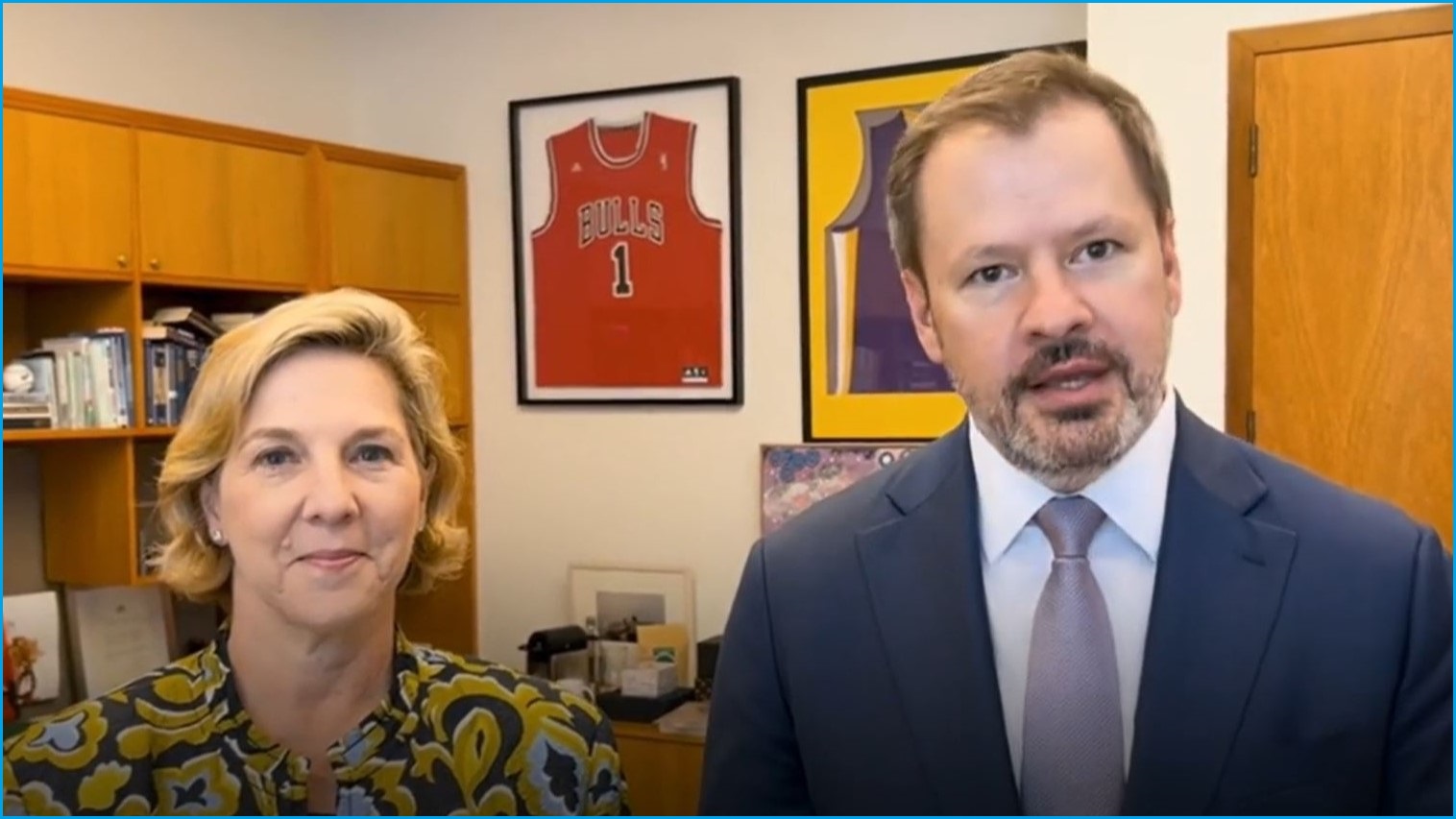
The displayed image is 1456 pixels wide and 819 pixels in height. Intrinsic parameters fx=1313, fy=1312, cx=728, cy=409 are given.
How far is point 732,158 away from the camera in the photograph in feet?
11.9

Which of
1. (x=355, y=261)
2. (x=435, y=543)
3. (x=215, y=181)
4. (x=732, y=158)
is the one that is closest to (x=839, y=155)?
(x=732, y=158)

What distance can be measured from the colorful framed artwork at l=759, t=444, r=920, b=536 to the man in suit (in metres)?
2.24

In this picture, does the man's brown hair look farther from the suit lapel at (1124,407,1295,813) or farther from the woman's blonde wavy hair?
the woman's blonde wavy hair

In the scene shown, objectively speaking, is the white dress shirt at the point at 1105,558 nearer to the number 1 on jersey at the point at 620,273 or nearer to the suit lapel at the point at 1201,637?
the suit lapel at the point at 1201,637

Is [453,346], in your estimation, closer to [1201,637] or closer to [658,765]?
[658,765]

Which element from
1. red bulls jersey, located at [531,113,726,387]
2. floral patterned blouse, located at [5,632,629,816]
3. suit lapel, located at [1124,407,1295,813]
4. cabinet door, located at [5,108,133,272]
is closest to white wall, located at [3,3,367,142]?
cabinet door, located at [5,108,133,272]

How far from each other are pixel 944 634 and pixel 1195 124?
1.75 m

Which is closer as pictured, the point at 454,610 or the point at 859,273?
the point at 859,273

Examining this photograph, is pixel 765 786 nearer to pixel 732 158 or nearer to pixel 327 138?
pixel 732 158

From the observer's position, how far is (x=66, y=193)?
2.90 metres

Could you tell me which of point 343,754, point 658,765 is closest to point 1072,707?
point 343,754

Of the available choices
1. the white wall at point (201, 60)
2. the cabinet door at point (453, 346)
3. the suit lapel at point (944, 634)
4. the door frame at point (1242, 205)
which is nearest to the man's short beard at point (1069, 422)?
the suit lapel at point (944, 634)

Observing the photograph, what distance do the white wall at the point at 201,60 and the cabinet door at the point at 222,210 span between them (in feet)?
1.31

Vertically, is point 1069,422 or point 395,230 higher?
point 395,230
